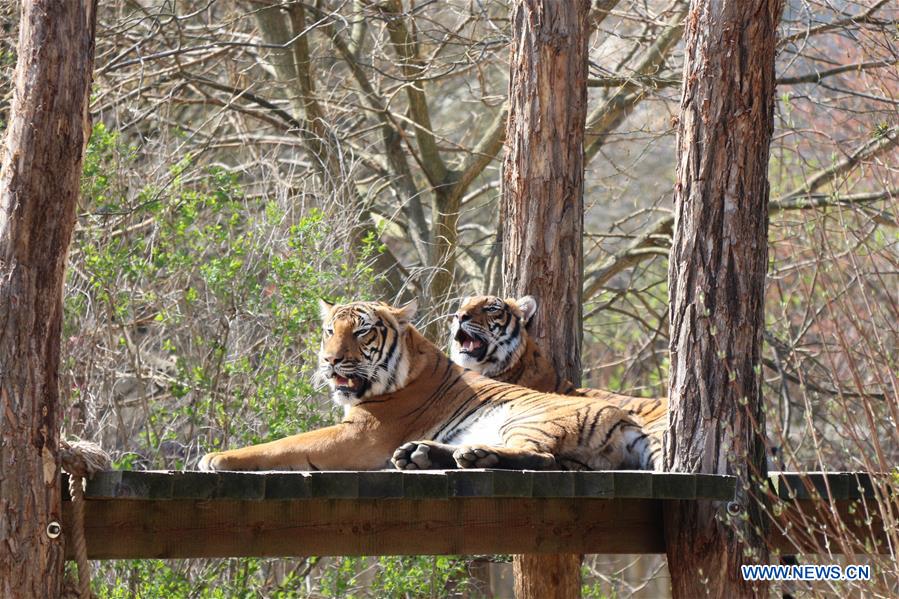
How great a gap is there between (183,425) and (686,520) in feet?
12.9

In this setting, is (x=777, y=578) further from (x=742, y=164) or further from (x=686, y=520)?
(x=742, y=164)

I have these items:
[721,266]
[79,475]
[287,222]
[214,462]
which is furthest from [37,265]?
[287,222]

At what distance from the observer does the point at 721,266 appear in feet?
14.6

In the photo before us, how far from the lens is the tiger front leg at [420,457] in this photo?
4.30 metres

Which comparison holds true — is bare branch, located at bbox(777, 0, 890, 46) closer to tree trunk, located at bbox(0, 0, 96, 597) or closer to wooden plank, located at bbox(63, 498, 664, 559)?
wooden plank, located at bbox(63, 498, 664, 559)

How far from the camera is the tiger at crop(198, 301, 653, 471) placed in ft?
15.5

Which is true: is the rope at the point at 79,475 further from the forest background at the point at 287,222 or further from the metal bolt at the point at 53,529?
the forest background at the point at 287,222

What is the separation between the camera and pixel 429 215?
1045 cm

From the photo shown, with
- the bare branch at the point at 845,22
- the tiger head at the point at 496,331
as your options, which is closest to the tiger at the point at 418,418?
the tiger head at the point at 496,331

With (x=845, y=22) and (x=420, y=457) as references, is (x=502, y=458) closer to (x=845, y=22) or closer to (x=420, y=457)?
(x=420, y=457)

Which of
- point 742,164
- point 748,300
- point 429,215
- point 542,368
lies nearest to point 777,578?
point 748,300

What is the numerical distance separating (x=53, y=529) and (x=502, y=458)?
161 cm

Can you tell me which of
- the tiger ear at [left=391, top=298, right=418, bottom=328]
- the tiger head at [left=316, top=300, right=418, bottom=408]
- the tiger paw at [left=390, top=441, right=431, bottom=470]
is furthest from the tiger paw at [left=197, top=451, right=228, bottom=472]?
the tiger ear at [left=391, top=298, right=418, bottom=328]

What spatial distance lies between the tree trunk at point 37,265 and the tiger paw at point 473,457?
1.41 metres
